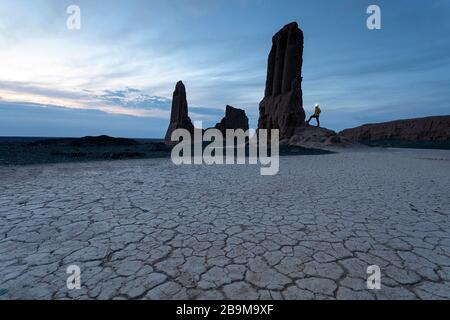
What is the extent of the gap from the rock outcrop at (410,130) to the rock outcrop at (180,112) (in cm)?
2800

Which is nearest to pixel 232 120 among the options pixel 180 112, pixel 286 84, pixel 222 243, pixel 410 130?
pixel 180 112

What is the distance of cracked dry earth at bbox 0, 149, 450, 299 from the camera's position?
196cm

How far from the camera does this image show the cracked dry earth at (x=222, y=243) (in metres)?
1.96

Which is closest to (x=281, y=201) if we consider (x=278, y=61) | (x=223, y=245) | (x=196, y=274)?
(x=223, y=245)

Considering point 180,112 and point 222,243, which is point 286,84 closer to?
point 180,112

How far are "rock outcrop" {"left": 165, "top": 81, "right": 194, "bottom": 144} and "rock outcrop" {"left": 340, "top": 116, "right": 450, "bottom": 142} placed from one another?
28.0 metres

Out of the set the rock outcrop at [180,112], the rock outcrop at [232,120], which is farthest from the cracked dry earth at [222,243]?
the rock outcrop at [232,120]

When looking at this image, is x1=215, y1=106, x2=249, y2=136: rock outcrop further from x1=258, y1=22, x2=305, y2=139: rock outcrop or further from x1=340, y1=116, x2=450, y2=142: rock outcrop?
x1=340, y1=116, x2=450, y2=142: rock outcrop

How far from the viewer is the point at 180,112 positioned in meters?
39.8

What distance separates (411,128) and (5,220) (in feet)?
198

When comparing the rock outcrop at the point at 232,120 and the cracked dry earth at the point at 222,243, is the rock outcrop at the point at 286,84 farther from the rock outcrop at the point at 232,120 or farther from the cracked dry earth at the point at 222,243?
the rock outcrop at the point at 232,120

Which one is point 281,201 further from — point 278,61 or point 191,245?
point 278,61
